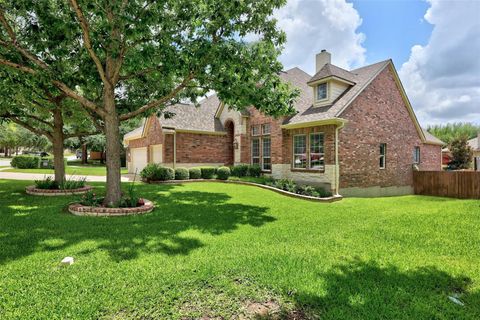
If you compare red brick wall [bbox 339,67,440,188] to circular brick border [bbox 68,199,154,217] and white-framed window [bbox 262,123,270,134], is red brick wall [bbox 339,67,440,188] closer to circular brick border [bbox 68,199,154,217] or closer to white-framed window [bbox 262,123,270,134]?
white-framed window [bbox 262,123,270,134]

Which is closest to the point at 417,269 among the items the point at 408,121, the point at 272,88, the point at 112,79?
the point at 272,88

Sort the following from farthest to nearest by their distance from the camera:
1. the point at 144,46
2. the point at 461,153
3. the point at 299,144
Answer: the point at 461,153 → the point at 299,144 → the point at 144,46

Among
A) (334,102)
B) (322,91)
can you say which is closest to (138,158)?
(322,91)

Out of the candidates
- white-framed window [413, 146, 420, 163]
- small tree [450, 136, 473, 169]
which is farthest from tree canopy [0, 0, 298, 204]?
small tree [450, 136, 473, 169]

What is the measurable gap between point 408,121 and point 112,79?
58.6ft

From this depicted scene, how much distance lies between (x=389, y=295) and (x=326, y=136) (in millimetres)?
10629

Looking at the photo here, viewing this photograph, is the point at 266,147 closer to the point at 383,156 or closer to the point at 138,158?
the point at 383,156

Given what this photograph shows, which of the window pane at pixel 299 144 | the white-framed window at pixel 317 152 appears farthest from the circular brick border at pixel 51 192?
the white-framed window at pixel 317 152

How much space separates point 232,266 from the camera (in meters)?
4.34

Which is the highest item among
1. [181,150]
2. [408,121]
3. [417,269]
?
[408,121]

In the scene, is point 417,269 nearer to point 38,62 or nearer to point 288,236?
point 288,236

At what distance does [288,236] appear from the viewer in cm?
616

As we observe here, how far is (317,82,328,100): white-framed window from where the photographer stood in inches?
581

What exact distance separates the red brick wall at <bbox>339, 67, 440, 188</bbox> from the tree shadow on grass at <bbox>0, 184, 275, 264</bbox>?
715cm
